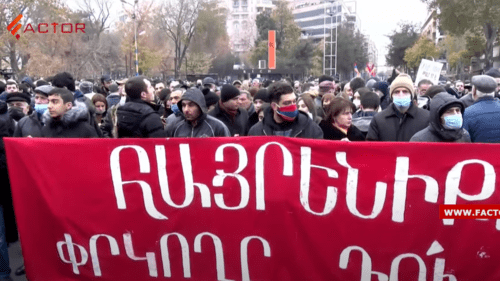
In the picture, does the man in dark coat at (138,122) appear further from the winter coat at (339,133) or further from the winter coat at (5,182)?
the winter coat at (339,133)

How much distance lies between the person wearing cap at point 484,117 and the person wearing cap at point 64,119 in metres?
3.56

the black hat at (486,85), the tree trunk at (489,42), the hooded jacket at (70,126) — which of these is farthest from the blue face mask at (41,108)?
the tree trunk at (489,42)

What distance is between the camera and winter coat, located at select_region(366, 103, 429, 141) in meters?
5.02

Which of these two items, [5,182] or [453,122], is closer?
[453,122]

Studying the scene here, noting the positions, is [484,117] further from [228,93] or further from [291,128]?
[228,93]

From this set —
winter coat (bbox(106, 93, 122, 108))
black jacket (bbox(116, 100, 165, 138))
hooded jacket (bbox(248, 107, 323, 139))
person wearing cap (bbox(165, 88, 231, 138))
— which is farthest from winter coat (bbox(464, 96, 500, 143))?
winter coat (bbox(106, 93, 122, 108))

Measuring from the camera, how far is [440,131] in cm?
413

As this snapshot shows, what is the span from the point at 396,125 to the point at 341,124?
20.8 inches

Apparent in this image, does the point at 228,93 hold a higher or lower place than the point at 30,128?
higher

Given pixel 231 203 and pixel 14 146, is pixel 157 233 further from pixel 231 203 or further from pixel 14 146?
pixel 14 146

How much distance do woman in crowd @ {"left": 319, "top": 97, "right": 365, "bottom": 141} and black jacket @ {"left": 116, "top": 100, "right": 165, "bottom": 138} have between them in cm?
165

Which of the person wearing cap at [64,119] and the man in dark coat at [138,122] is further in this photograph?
the man in dark coat at [138,122]

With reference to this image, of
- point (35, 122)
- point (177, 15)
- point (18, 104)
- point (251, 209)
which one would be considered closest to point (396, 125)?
point (251, 209)

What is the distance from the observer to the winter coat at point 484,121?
5.10 m
